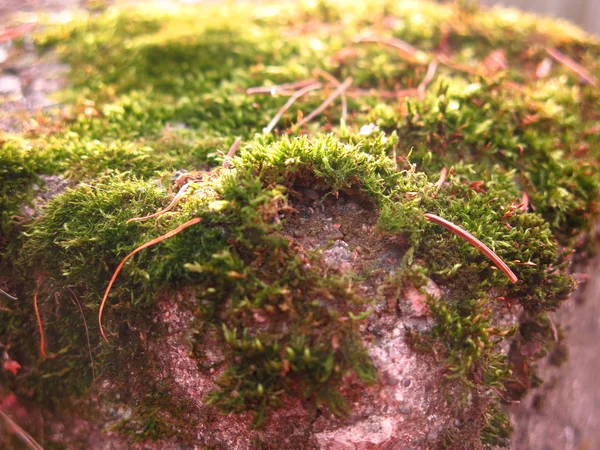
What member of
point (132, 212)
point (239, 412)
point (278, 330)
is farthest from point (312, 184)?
point (239, 412)

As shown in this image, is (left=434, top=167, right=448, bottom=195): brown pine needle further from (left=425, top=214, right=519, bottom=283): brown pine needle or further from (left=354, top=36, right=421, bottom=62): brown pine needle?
(left=354, top=36, right=421, bottom=62): brown pine needle

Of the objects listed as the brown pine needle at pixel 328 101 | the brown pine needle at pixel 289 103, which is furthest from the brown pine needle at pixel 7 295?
the brown pine needle at pixel 328 101

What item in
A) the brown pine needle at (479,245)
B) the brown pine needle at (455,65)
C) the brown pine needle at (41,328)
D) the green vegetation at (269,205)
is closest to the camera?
the green vegetation at (269,205)

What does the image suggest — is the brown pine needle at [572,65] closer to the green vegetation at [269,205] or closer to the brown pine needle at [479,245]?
the green vegetation at [269,205]

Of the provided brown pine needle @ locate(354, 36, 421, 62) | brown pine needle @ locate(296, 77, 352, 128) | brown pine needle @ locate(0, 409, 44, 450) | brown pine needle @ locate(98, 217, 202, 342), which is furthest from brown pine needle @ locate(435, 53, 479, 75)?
brown pine needle @ locate(0, 409, 44, 450)

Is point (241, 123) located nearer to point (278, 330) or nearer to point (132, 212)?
point (132, 212)

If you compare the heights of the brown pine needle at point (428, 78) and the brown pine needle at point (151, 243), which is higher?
the brown pine needle at point (428, 78)

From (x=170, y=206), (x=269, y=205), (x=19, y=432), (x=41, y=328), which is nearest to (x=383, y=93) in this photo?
(x=269, y=205)
